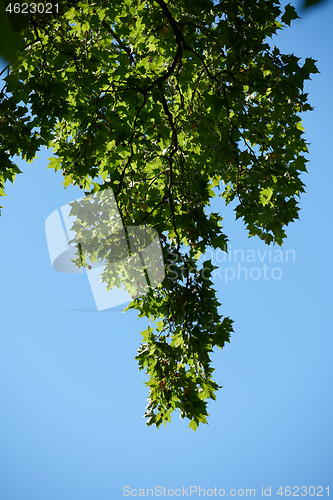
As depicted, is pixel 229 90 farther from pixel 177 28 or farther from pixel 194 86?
pixel 194 86

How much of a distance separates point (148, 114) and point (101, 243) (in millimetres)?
1761

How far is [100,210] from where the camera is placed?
5059 mm

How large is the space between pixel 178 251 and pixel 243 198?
103 cm

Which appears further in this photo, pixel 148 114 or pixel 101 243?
pixel 101 243

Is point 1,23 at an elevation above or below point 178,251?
below

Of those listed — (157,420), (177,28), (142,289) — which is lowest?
(157,420)

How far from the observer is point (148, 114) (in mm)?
4414

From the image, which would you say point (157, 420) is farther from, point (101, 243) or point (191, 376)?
point (101, 243)

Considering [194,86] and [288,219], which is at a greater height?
[194,86]

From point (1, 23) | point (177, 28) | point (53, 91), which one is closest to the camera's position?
point (1, 23)

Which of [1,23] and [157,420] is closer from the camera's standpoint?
[1,23]

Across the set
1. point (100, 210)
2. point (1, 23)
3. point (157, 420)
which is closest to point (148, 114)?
point (100, 210)

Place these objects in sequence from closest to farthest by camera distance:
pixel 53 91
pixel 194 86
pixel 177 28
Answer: pixel 53 91 < pixel 177 28 < pixel 194 86

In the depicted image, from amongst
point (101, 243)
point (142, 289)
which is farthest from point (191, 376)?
point (101, 243)
